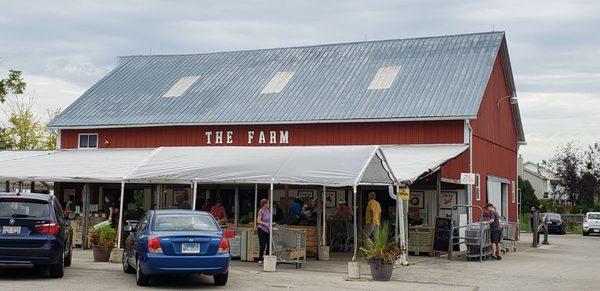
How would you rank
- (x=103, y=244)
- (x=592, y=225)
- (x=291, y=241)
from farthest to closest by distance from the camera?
(x=592, y=225)
(x=291, y=241)
(x=103, y=244)

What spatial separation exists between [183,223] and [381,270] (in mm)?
4281

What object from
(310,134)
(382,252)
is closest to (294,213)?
(310,134)

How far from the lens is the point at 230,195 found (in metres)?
29.8

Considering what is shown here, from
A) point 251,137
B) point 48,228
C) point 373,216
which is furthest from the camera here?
point 251,137

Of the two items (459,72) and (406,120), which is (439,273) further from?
(459,72)

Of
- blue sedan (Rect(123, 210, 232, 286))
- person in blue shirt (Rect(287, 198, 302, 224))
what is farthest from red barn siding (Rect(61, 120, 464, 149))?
blue sedan (Rect(123, 210, 232, 286))

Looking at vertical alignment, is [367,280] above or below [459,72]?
below

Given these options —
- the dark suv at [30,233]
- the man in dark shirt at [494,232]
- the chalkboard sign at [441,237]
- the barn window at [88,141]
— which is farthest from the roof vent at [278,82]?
the dark suv at [30,233]

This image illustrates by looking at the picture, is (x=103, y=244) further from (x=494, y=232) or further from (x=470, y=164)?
(x=470, y=164)

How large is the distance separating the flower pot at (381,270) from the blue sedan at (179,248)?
3.33 meters

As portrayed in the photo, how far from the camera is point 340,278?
17.0m

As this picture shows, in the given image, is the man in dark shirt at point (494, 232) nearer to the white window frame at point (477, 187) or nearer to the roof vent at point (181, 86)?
the white window frame at point (477, 187)

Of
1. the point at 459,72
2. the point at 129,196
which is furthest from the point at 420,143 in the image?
the point at 129,196

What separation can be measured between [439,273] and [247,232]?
5.23 meters
